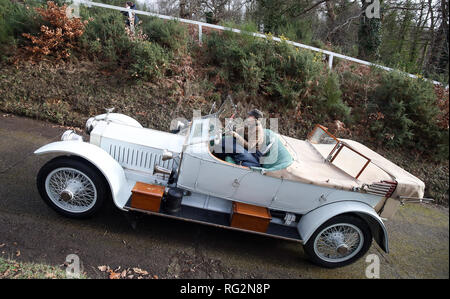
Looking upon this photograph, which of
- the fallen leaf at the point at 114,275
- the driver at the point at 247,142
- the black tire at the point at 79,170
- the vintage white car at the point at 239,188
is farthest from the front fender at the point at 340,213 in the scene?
the black tire at the point at 79,170

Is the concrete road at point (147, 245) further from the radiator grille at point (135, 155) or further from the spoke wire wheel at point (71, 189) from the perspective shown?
the radiator grille at point (135, 155)

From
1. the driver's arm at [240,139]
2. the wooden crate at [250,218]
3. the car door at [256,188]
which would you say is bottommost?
the wooden crate at [250,218]

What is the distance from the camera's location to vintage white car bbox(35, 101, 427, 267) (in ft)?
10.9

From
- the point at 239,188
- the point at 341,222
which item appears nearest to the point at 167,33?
the point at 239,188

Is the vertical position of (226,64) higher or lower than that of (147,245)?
higher

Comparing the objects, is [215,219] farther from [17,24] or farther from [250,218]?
[17,24]

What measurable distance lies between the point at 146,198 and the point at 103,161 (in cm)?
72

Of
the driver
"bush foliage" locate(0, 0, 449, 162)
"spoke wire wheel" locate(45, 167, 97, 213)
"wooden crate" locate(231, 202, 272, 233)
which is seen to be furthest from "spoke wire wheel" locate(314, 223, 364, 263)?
"bush foliage" locate(0, 0, 449, 162)

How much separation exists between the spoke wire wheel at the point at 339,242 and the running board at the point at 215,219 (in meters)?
0.35

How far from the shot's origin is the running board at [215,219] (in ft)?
10.9

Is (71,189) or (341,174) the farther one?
(341,174)

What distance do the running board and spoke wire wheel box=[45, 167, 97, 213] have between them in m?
0.56

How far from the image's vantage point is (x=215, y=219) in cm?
345

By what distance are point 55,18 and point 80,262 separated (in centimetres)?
703
